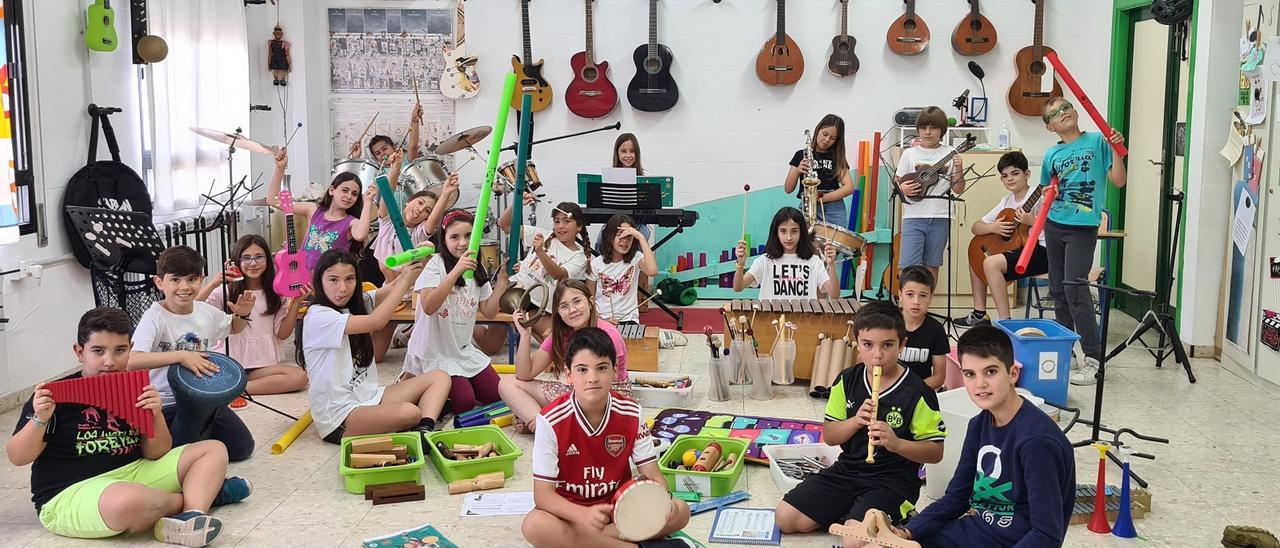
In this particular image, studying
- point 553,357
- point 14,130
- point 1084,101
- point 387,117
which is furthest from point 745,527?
point 387,117

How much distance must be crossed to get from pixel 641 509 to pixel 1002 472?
104 cm

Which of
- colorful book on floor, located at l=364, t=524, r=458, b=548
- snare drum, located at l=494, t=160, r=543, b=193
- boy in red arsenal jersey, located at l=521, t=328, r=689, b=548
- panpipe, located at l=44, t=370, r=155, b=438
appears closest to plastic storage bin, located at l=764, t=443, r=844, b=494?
boy in red arsenal jersey, located at l=521, t=328, r=689, b=548

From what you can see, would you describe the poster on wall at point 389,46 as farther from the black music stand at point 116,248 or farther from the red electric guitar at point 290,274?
the black music stand at point 116,248

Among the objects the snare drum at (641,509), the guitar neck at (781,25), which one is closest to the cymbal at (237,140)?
the guitar neck at (781,25)

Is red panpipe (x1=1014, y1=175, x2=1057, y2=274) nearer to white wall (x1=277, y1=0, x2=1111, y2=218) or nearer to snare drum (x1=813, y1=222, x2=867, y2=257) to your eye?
snare drum (x1=813, y1=222, x2=867, y2=257)

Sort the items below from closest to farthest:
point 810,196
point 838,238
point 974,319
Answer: point 838,238 → point 810,196 → point 974,319

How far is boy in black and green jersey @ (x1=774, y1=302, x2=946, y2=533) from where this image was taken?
3.79 meters

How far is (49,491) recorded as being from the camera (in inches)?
155

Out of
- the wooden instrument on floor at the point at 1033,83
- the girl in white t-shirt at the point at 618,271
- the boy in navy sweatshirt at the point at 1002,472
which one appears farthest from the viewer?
the wooden instrument on floor at the point at 1033,83

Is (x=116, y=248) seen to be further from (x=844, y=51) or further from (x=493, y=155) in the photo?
(x=844, y=51)

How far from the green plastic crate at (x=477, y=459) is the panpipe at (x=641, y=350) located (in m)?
1.49

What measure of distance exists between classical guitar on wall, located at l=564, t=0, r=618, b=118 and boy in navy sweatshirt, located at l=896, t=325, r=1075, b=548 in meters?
6.22

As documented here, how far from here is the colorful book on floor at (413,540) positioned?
12.7ft

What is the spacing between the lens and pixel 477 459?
455 cm
